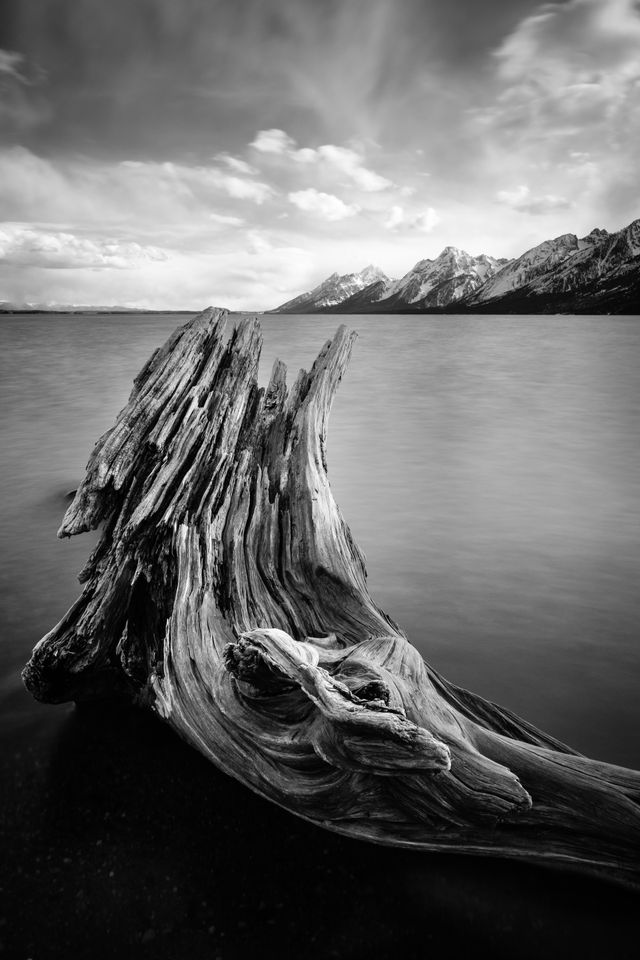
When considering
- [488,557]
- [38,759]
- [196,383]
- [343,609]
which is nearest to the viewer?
[38,759]

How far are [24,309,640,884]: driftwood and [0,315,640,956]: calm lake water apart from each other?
706 millimetres

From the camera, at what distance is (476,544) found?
6.56 m

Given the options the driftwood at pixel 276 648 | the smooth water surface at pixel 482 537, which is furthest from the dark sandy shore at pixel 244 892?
the smooth water surface at pixel 482 537

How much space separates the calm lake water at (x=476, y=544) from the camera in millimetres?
3900

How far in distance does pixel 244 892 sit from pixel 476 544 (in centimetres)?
467

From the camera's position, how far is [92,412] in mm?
16078

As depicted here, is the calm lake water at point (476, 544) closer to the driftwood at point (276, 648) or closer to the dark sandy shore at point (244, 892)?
the dark sandy shore at point (244, 892)

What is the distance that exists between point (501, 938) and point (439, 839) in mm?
386

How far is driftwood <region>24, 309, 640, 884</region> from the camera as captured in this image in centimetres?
236

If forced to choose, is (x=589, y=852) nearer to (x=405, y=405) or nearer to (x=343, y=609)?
(x=343, y=609)

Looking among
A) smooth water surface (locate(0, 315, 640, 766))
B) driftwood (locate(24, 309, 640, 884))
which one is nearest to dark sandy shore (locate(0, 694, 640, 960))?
driftwood (locate(24, 309, 640, 884))

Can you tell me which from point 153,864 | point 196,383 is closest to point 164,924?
point 153,864

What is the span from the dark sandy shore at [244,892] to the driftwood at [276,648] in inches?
5.9

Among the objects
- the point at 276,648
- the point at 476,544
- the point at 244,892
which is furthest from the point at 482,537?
the point at 244,892
